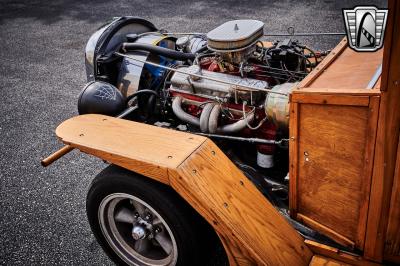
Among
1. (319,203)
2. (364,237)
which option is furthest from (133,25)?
(364,237)

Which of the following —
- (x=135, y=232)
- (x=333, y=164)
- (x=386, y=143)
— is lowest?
(x=135, y=232)

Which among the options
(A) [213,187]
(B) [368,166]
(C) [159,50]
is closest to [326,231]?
(B) [368,166]

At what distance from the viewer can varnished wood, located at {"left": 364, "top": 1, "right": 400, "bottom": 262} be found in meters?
1.48

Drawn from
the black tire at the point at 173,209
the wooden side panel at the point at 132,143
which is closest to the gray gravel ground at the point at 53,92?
the black tire at the point at 173,209

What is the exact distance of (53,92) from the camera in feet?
18.8

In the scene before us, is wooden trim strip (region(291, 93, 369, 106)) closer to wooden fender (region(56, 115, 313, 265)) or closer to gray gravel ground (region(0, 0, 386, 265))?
wooden fender (region(56, 115, 313, 265))

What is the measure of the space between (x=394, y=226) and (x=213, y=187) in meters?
0.91

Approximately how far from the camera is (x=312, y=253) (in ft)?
7.09

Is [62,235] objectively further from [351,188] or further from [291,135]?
[351,188]

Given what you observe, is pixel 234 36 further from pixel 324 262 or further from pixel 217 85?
pixel 324 262

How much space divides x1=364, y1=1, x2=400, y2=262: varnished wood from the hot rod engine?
76 centimetres

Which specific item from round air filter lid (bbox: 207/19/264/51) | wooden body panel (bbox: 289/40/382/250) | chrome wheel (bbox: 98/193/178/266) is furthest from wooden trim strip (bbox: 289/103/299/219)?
round air filter lid (bbox: 207/19/264/51)

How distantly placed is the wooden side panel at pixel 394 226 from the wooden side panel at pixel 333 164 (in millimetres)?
151

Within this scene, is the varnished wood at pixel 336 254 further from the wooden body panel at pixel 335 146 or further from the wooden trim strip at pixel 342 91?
the wooden trim strip at pixel 342 91
